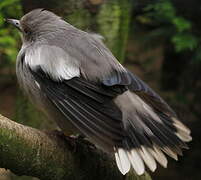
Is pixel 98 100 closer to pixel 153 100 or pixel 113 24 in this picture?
pixel 153 100

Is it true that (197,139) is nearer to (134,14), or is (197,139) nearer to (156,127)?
(134,14)

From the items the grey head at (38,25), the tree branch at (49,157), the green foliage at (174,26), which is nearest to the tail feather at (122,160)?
the tree branch at (49,157)

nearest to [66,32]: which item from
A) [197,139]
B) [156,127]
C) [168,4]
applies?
[156,127]

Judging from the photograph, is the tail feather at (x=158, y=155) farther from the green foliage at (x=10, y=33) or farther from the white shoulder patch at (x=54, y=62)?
the green foliage at (x=10, y=33)

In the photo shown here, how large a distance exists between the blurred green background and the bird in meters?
0.87

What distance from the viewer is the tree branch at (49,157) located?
3.55 metres

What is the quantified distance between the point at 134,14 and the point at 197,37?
1840mm

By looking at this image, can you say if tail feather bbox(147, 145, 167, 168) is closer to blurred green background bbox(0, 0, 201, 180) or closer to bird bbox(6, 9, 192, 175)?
bird bbox(6, 9, 192, 175)

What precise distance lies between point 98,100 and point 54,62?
492mm

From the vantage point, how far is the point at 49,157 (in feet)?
12.5

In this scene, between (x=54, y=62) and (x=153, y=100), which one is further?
(x=153, y=100)

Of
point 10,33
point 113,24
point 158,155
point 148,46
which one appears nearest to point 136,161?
point 158,155

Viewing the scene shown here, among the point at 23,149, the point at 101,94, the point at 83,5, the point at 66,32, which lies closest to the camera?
the point at 23,149

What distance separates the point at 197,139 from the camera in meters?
9.43
